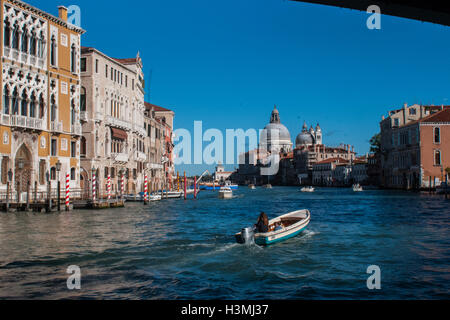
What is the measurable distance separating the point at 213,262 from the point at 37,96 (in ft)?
65.2

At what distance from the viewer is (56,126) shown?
2811cm

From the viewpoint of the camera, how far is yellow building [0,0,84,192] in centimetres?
2450

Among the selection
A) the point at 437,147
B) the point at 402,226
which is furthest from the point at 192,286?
the point at 437,147

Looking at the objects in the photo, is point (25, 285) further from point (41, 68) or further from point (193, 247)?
point (41, 68)

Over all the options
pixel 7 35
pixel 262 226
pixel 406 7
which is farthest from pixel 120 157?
pixel 406 7

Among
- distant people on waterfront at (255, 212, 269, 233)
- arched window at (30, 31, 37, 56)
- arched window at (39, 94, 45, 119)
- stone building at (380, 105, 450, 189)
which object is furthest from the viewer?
stone building at (380, 105, 450, 189)

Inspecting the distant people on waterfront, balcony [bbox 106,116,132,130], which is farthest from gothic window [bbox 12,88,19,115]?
the distant people on waterfront

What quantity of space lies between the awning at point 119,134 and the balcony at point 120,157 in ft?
4.63

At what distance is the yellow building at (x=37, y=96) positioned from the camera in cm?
Answer: 2450

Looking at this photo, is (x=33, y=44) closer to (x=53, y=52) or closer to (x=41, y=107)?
(x=53, y=52)

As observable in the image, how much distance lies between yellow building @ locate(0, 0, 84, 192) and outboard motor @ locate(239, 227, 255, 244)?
15655 mm

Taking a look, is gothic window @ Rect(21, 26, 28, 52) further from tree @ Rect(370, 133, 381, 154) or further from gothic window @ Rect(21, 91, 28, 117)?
tree @ Rect(370, 133, 381, 154)

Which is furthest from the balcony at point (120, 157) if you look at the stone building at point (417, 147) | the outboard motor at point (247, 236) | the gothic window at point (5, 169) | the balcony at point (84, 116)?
the stone building at point (417, 147)

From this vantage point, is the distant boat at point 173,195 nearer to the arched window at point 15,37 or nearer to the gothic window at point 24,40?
the gothic window at point 24,40
